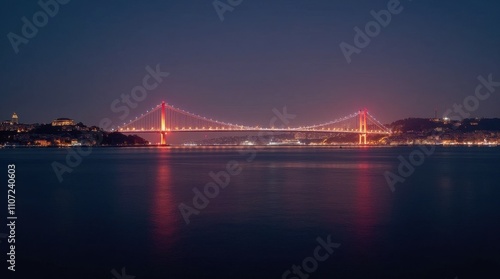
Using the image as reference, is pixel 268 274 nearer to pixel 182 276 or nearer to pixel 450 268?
pixel 182 276

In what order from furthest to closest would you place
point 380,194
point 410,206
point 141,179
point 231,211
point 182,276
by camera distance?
1. point 141,179
2. point 380,194
3. point 410,206
4. point 231,211
5. point 182,276

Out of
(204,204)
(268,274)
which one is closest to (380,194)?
(204,204)

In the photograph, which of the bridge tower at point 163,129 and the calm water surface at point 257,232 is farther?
the bridge tower at point 163,129

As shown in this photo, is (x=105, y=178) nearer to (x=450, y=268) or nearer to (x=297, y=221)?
(x=297, y=221)

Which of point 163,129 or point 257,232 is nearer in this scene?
point 257,232

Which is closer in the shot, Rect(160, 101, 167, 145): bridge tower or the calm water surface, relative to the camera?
the calm water surface

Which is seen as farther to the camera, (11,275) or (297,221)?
(297,221)

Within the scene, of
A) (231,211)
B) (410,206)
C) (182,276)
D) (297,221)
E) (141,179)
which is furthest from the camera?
(141,179)

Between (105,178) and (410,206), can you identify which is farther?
(105,178)

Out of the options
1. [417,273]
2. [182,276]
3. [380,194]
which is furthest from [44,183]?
[417,273]
